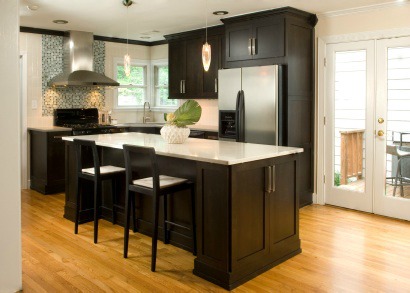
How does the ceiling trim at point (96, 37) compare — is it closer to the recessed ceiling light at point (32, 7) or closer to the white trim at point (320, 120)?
the recessed ceiling light at point (32, 7)

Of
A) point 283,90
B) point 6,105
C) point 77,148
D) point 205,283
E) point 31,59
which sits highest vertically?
point 31,59

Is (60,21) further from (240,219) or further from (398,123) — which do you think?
(398,123)

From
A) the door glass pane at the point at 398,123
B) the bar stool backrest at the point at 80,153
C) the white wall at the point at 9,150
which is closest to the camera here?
the white wall at the point at 9,150

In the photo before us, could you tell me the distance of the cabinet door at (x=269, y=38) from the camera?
15.9 feet

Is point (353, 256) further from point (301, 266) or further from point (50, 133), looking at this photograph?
point (50, 133)

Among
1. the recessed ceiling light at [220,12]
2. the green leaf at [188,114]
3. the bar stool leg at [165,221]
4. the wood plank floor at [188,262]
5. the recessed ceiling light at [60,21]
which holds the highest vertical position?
the recessed ceiling light at [60,21]

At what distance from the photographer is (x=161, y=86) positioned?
7699 mm

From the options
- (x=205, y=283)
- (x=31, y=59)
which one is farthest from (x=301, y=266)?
(x=31, y=59)

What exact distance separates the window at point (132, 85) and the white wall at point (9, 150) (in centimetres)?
468

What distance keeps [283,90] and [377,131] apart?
1.21 meters

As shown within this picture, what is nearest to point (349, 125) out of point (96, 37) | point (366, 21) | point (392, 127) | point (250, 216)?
point (392, 127)

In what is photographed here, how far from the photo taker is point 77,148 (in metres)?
4.09

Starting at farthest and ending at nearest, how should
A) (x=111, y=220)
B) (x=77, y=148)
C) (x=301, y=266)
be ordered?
(x=111, y=220)
(x=77, y=148)
(x=301, y=266)

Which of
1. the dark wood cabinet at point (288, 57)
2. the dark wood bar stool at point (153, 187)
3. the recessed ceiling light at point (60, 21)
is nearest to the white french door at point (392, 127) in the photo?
the dark wood cabinet at point (288, 57)
